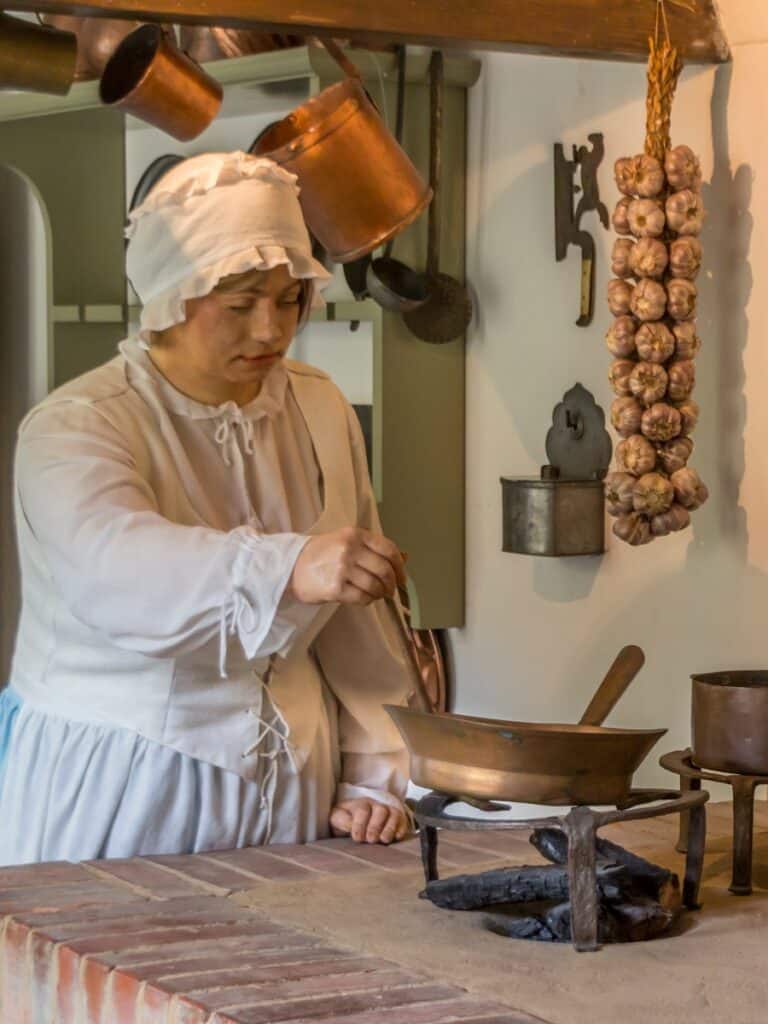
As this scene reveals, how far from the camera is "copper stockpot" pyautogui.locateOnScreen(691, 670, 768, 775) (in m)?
2.06

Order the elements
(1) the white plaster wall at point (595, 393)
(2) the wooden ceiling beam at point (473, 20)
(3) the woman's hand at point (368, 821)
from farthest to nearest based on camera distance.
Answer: (1) the white plaster wall at point (595, 393) → (2) the wooden ceiling beam at point (473, 20) → (3) the woman's hand at point (368, 821)

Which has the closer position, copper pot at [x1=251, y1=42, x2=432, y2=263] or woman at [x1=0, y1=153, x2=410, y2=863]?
woman at [x1=0, y1=153, x2=410, y2=863]

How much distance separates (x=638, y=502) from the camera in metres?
2.71

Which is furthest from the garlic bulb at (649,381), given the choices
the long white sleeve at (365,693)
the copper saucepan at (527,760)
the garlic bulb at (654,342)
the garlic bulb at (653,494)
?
the copper saucepan at (527,760)

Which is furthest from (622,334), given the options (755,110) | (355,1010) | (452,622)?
(355,1010)

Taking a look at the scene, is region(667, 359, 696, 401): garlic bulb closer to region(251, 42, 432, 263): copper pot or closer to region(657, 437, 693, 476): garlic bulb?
region(657, 437, 693, 476): garlic bulb

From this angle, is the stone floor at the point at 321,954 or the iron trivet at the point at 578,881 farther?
the iron trivet at the point at 578,881

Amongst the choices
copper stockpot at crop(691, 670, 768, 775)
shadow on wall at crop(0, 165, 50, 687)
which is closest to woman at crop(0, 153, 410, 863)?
copper stockpot at crop(691, 670, 768, 775)

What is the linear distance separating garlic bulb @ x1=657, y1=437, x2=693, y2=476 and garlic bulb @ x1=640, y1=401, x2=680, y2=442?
2 centimetres

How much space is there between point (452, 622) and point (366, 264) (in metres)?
0.73

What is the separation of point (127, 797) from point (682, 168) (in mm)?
1245

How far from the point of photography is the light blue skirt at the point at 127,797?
2227 millimetres

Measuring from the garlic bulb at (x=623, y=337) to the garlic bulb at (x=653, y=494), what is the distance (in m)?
0.19

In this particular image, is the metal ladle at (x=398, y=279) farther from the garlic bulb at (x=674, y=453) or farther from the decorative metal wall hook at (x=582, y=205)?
the garlic bulb at (x=674, y=453)
